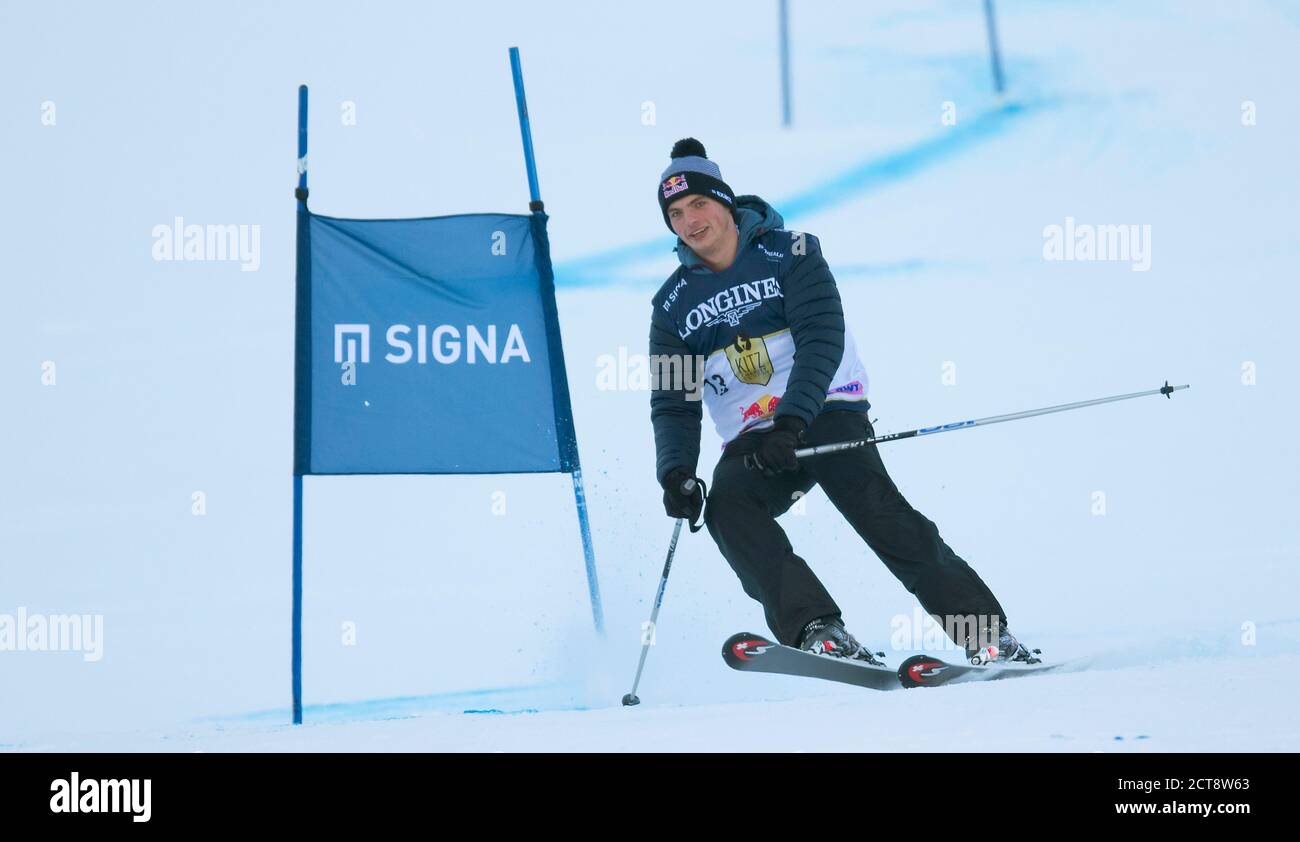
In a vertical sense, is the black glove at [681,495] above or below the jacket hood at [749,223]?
below

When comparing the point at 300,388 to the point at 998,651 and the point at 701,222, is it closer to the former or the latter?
the point at 701,222

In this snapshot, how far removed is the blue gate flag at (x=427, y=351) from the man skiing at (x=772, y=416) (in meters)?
1.21

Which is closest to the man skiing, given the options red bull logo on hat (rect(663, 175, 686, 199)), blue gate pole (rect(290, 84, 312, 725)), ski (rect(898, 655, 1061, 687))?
red bull logo on hat (rect(663, 175, 686, 199))

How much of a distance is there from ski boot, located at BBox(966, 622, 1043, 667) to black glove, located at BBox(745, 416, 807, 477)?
708 mm

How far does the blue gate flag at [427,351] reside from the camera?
16.6 feet

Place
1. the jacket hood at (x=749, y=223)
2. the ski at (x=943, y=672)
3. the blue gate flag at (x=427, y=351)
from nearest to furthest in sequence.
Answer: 1. the ski at (x=943, y=672)
2. the jacket hood at (x=749, y=223)
3. the blue gate flag at (x=427, y=351)

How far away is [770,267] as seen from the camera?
157 inches

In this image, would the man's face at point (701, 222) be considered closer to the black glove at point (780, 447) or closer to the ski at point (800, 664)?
the black glove at point (780, 447)

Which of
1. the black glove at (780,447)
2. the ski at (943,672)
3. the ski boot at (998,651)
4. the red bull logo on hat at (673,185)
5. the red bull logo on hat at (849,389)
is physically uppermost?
the red bull logo on hat at (673,185)

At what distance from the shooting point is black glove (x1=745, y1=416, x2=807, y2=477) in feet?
11.7

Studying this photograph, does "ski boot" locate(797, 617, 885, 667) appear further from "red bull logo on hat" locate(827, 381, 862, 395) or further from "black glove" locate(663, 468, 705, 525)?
"red bull logo on hat" locate(827, 381, 862, 395)

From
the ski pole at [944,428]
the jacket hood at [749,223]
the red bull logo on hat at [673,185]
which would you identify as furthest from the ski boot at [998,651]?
the red bull logo on hat at [673,185]

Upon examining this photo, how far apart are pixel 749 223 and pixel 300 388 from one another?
80.5 inches
